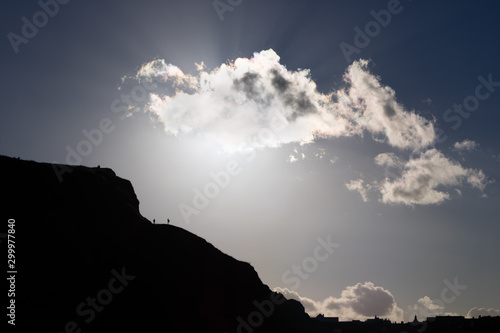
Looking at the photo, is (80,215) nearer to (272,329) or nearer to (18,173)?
(18,173)

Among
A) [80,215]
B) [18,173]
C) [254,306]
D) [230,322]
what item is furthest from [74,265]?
[254,306]

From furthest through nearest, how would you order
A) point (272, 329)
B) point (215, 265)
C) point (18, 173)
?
1. point (272, 329)
2. point (215, 265)
3. point (18, 173)

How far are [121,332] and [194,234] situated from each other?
69.6 ft

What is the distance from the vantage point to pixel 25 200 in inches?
1905

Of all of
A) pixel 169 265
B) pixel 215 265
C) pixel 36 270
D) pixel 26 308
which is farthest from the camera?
pixel 215 265

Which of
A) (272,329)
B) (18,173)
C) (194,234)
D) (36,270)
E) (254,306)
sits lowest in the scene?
(272,329)

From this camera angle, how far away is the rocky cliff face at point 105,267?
4316cm

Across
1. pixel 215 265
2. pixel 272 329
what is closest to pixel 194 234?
pixel 215 265

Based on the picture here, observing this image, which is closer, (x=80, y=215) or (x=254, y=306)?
(x=80, y=215)

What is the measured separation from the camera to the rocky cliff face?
43.2 metres

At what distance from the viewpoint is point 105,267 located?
164 ft

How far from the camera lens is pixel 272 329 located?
68.9 meters

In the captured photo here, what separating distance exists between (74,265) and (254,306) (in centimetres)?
3196

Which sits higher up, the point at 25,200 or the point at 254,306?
the point at 25,200
